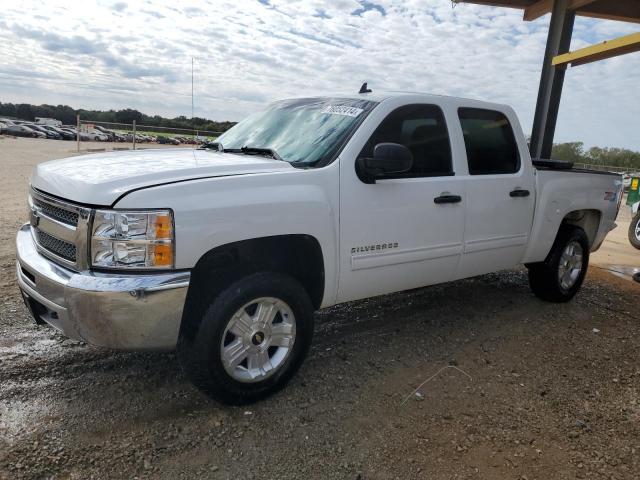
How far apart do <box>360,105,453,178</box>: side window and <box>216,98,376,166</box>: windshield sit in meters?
0.21

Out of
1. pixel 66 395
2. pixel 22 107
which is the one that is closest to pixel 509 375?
pixel 66 395

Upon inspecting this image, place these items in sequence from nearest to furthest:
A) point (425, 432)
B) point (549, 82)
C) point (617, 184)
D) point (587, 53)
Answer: point (425, 432) < point (617, 184) < point (587, 53) < point (549, 82)

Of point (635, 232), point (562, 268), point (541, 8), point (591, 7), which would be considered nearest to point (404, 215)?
point (562, 268)

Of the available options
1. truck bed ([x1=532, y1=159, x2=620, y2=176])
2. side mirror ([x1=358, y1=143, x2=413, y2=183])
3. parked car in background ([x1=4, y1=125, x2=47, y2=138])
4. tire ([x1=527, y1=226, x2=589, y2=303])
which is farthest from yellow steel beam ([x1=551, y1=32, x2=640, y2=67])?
parked car in background ([x1=4, y1=125, x2=47, y2=138])

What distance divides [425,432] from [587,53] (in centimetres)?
699

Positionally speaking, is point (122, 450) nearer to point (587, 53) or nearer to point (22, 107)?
point (587, 53)

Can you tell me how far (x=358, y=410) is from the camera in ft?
10.3

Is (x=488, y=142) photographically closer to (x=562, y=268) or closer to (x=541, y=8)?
(x=562, y=268)

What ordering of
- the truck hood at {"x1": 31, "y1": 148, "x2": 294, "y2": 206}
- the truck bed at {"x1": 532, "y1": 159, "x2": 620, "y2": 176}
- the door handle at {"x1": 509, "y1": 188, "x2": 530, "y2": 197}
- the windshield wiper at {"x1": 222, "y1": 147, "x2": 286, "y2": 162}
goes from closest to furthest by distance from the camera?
the truck hood at {"x1": 31, "y1": 148, "x2": 294, "y2": 206}
the windshield wiper at {"x1": 222, "y1": 147, "x2": 286, "y2": 162}
the door handle at {"x1": 509, "y1": 188, "x2": 530, "y2": 197}
the truck bed at {"x1": 532, "y1": 159, "x2": 620, "y2": 176}

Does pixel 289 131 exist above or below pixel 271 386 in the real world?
above

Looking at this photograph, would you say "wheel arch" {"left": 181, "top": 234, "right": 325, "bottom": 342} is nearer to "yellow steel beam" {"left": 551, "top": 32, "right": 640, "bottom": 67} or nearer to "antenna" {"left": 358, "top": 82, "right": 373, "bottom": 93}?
"antenna" {"left": 358, "top": 82, "right": 373, "bottom": 93}

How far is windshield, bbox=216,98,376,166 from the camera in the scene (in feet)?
11.4

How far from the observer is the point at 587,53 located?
762 cm

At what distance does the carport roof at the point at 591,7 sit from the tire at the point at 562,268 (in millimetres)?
5171
